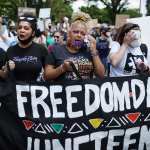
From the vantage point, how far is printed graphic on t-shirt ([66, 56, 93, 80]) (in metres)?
5.55

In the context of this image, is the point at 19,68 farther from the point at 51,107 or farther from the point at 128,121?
the point at 128,121

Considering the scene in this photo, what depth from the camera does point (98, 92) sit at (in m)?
5.23

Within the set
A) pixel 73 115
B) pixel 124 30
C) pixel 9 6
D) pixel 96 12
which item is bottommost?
pixel 96 12

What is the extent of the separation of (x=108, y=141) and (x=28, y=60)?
122 centimetres

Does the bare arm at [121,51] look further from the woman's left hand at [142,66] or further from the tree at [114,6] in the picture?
the tree at [114,6]

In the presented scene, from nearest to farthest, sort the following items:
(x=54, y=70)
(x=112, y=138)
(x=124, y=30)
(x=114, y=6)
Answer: (x=112, y=138)
(x=54, y=70)
(x=124, y=30)
(x=114, y=6)

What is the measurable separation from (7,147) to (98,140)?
84cm

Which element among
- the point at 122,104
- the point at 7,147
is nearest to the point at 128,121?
the point at 122,104

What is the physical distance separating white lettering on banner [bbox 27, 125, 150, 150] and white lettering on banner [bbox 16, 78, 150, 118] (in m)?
0.21

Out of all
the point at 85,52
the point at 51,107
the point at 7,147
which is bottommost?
the point at 7,147

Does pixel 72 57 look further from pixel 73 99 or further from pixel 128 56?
pixel 128 56

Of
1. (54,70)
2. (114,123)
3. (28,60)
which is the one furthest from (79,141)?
(28,60)

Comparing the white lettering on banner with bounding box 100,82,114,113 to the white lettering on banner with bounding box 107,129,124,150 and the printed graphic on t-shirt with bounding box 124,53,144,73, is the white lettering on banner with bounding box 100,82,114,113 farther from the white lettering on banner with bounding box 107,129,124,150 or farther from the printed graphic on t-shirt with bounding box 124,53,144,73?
the printed graphic on t-shirt with bounding box 124,53,144,73

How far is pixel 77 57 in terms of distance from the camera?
5617mm
